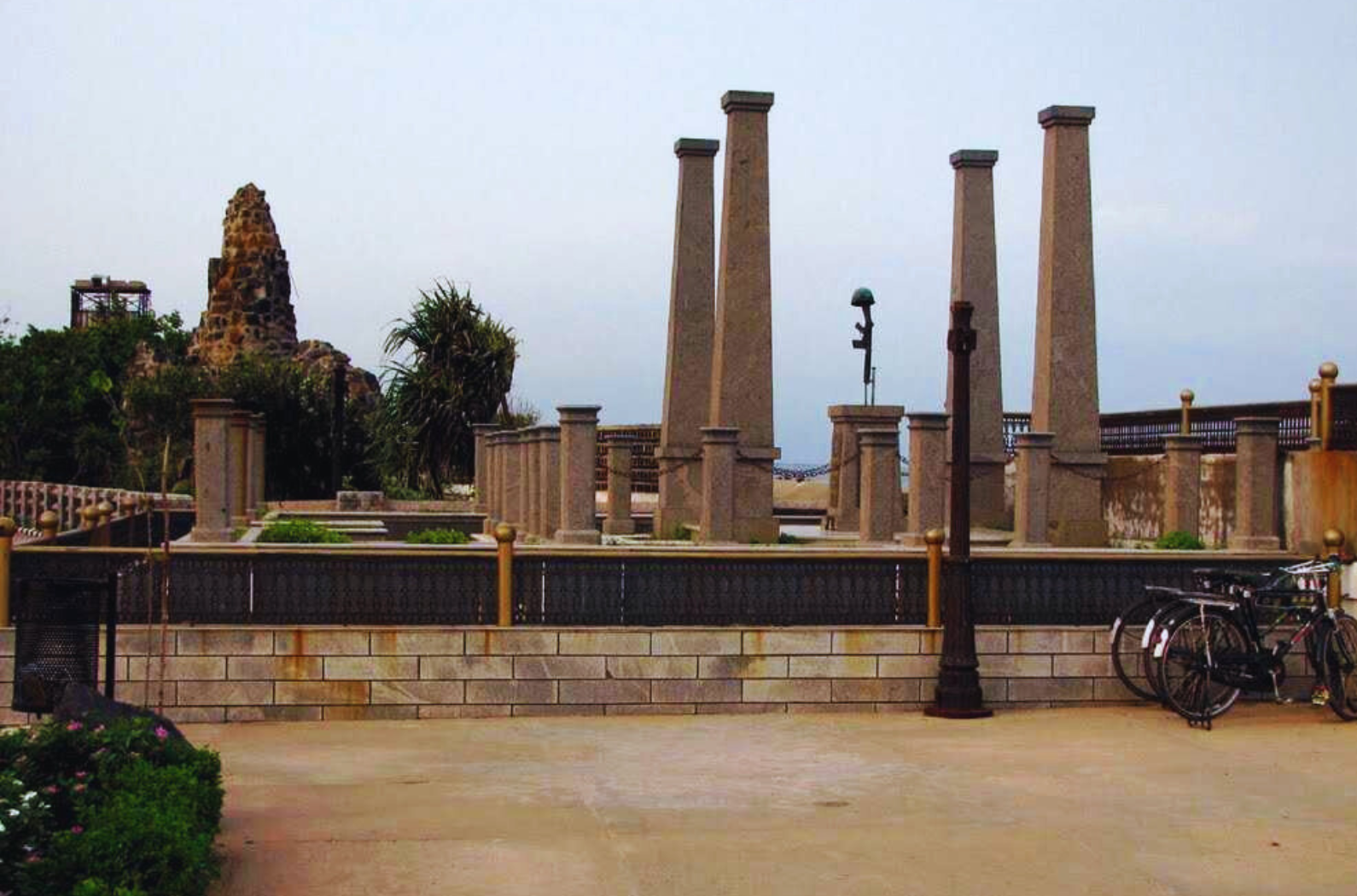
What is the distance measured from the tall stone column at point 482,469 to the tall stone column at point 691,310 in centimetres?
715

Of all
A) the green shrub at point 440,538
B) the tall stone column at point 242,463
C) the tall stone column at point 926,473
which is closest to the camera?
the green shrub at point 440,538

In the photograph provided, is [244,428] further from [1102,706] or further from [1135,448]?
[1102,706]

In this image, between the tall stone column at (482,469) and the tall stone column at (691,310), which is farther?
the tall stone column at (482,469)

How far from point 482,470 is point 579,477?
14886mm

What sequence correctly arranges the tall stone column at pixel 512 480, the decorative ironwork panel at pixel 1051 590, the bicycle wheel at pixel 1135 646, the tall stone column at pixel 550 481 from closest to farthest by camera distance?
the bicycle wheel at pixel 1135 646 → the decorative ironwork panel at pixel 1051 590 → the tall stone column at pixel 550 481 → the tall stone column at pixel 512 480

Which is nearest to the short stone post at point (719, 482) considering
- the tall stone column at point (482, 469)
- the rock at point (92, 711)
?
the tall stone column at point (482, 469)

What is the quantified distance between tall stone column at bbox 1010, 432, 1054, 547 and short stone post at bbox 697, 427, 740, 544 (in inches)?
154

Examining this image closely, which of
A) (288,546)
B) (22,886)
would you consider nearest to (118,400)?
(288,546)

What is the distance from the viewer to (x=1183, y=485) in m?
25.5

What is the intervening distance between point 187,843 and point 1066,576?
8852mm

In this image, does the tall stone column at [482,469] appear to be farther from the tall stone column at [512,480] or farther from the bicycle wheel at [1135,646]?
the bicycle wheel at [1135,646]

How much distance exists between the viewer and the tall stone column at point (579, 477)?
22234 millimetres

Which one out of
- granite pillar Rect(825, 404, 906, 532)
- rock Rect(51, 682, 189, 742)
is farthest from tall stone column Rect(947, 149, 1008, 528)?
rock Rect(51, 682, 189, 742)

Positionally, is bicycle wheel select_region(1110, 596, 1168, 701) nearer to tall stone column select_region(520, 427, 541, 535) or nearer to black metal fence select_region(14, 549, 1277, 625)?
black metal fence select_region(14, 549, 1277, 625)
